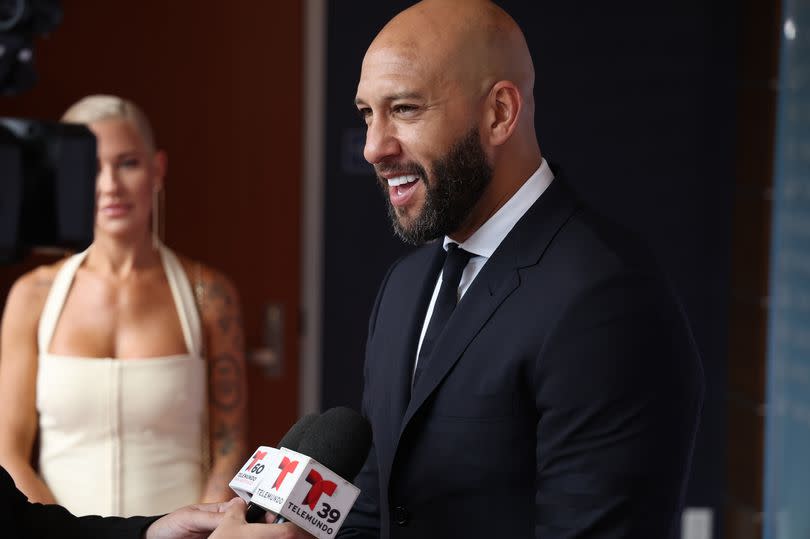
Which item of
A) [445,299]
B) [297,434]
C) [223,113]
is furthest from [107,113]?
[297,434]

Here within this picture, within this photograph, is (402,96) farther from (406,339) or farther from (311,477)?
(311,477)

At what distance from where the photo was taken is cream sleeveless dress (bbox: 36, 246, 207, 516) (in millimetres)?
2334

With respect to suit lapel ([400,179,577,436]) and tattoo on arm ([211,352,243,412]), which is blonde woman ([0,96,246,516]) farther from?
suit lapel ([400,179,577,436])

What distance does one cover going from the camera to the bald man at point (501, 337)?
1.43 meters

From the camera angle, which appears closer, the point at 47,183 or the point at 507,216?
the point at 47,183

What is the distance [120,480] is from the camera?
2375mm

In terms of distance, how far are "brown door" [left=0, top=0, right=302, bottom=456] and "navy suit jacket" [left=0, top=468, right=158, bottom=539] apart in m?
1.55

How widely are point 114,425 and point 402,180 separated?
3.39 feet

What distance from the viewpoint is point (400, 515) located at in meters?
1.60

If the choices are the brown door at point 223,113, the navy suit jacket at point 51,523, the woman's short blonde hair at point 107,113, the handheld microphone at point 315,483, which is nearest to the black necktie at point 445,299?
the handheld microphone at point 315,483

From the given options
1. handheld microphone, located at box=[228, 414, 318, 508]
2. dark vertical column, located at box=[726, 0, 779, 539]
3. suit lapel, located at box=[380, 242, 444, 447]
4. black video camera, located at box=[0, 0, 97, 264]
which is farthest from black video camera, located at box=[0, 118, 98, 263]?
dark vertical column, located at box=[726, 0, 779, 539]

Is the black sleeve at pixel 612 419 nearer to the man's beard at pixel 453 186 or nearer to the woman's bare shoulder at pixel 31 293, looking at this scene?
the man's beard at pixel 453 186

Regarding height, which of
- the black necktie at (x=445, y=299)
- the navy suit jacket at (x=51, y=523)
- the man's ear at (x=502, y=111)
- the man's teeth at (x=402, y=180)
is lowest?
the navy suit jacket at (x=51, y=523)

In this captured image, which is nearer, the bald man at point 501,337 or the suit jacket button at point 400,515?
the bald man at point 501,337
